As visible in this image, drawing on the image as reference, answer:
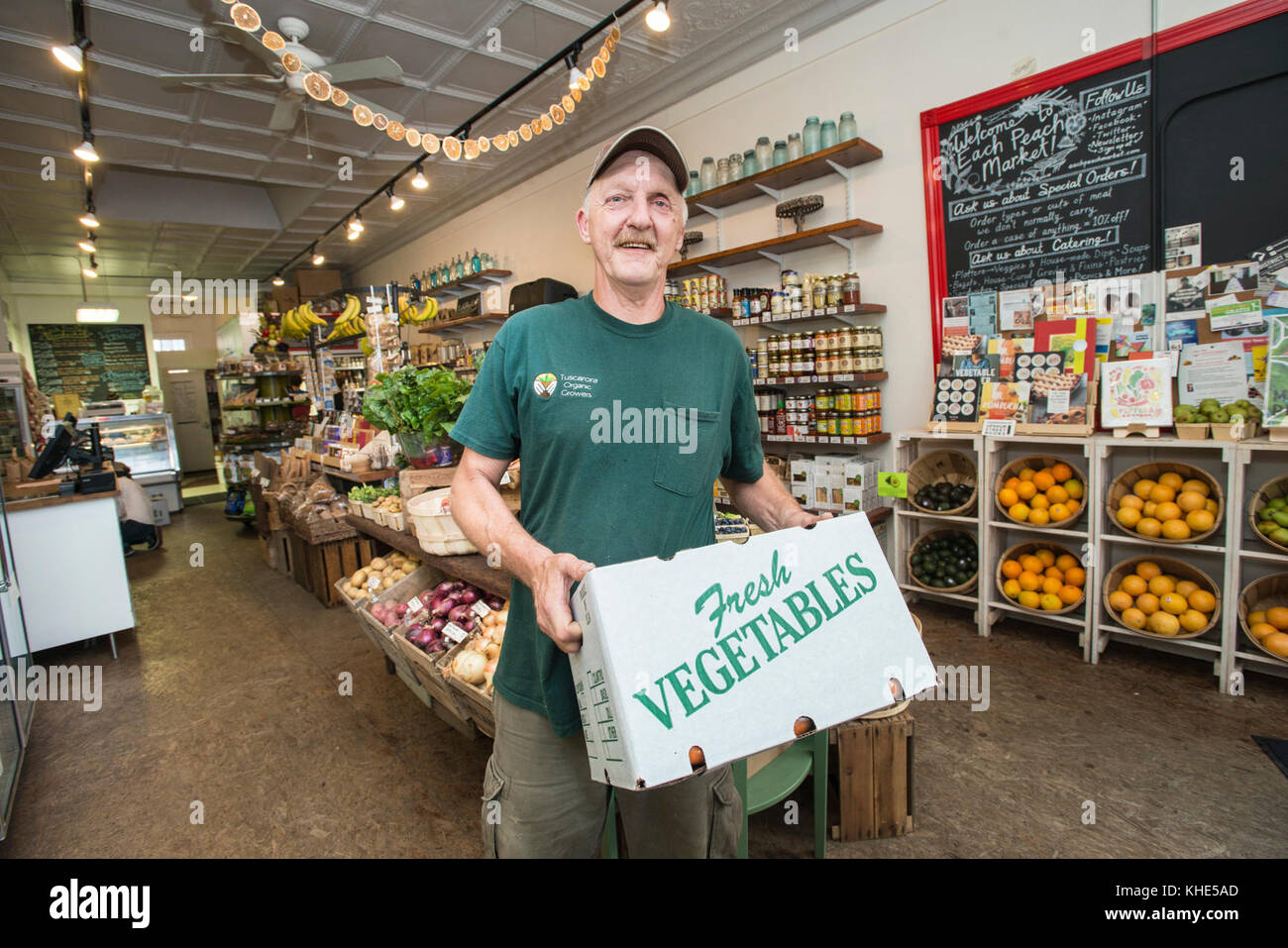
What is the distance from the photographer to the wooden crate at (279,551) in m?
5.88

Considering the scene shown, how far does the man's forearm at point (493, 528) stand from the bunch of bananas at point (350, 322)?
18.3 ft

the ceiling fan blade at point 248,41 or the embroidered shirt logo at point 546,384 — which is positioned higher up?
the ceiling fan blade at point 248,41

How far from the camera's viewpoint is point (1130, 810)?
2.21 metres

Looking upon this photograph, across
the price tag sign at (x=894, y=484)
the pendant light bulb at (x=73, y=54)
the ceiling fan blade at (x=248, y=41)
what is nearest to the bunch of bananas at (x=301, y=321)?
the pendant light bulb at (x=73, y=54)

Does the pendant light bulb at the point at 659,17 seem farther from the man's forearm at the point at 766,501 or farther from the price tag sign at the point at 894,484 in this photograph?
the man's forearm at the point at 766,501

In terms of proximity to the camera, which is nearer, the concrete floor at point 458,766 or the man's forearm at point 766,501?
the man's forearm at point 766,501

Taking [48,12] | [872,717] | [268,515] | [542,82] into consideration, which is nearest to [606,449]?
[872,717]

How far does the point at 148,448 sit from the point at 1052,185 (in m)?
11.3

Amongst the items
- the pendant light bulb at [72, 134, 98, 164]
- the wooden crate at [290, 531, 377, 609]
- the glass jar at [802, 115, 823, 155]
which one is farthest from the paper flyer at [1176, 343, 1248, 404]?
the pendant light bulb at [72, 134, 98, 164]

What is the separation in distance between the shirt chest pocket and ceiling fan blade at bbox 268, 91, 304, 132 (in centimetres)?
477

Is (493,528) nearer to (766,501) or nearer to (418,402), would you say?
(766,501)

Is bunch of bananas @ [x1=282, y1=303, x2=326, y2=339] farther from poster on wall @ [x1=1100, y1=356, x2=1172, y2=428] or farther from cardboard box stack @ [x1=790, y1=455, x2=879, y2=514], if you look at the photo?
poster on wall @ [x1=1100, y1=356, x2=1172, y2=428]

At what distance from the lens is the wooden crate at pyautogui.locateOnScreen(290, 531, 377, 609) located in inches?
198
